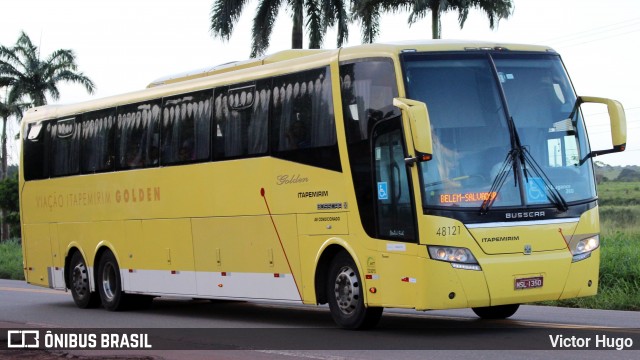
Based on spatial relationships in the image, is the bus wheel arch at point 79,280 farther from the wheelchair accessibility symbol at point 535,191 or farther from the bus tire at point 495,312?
the wheelchair accessibility symbol at point 535,191

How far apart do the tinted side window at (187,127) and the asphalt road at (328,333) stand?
2539mm

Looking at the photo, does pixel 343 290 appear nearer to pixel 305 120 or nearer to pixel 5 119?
pixel 305 120

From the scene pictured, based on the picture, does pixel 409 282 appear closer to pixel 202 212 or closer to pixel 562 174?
pixel 562 174

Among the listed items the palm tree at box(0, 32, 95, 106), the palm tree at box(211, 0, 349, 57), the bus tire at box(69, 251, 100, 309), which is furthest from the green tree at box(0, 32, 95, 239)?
the bus tire at box(69, 251, 100, 309)

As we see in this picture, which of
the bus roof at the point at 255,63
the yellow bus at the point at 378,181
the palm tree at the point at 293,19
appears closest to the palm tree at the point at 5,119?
the palm tree at the point at 293,19

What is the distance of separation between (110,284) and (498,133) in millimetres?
9539

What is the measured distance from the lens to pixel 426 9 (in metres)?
41.0

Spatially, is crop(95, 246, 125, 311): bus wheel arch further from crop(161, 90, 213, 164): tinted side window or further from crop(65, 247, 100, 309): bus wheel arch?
crop(161, 90, 213, 164): tinted side window

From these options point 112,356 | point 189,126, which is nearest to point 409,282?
point 112,356

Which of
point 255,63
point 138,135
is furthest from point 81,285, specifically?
point 255,63

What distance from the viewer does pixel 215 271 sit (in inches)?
692

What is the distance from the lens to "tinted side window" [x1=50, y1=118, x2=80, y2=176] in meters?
21.7

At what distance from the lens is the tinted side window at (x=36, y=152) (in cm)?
2284

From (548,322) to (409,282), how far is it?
99.4 inches
